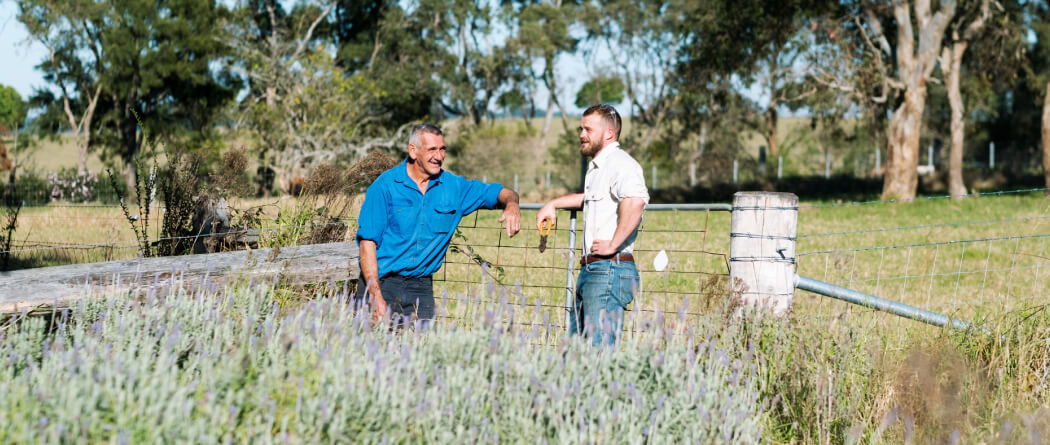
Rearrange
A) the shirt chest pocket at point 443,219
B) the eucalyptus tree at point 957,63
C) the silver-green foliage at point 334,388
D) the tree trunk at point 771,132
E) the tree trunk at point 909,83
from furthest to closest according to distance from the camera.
Answer: the tree trunk at point 771,132 < the eucalyptus tree at point 957,63 < the tree trunk at point 909,83 < the shirt chest pocket at point 443,219 < the silver-green foliage at point 334,388

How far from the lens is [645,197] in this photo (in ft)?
14.1

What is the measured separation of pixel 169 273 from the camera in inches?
175

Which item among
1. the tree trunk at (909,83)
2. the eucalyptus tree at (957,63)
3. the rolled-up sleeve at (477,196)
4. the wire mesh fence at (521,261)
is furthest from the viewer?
the eucalyptus tree at (957,63)

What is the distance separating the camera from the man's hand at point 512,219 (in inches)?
179

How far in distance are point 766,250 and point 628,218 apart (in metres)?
0.73

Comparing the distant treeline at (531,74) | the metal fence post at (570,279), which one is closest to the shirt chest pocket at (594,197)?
the metal fence post at (570,279)

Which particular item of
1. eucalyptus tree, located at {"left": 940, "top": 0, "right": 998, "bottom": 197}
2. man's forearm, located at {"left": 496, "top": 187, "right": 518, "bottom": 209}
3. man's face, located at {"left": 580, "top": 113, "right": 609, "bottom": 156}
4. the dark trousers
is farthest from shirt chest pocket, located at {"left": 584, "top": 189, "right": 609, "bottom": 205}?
eucalyptus tree, located at {"left": 940, "top": 0, "right": 998, "bottom": 197}

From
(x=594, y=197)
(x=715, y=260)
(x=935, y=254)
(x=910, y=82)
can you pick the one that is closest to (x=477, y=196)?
(x=594, y=197)

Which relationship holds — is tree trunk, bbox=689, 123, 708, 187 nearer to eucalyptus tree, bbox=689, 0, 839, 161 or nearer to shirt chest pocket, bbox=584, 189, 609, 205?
eucalyptus tree, bbox=689, 0, 839, 161

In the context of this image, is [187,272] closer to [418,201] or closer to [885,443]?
[418,201]

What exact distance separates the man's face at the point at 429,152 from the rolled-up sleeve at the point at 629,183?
1009mm

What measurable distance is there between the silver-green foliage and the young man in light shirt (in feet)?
2.35

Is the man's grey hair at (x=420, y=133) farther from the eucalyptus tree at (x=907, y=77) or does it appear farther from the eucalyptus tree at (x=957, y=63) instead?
Result: the eucalyptus tree at (x=957, y=63)

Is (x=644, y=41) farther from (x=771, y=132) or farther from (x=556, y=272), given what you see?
(x=556, y=272)
